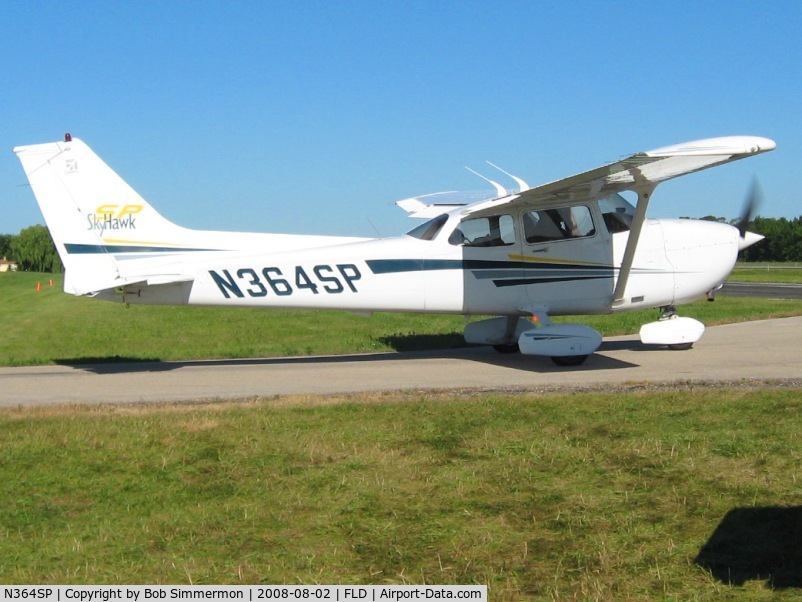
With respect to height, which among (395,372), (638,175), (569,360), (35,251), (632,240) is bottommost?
(395,372)

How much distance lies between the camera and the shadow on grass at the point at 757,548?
4508 millimetres

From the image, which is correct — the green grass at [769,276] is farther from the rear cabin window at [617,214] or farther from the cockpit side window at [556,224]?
the cockpit side window at [556,224]

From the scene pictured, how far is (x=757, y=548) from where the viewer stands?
4.83 metres

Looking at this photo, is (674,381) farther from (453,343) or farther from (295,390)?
(453,343)

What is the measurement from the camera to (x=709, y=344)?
14.0m

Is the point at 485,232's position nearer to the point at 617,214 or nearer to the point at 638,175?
the point at 617,214

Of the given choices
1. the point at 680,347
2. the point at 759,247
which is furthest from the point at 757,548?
the point at 759,247

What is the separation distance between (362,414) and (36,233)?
116m

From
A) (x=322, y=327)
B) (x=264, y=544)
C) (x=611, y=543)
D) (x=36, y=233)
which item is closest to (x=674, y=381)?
(x=611, y=543)

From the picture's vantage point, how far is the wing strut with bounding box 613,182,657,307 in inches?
480

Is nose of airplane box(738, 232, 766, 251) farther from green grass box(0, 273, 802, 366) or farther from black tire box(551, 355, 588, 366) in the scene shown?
green grass box(0, 273, 802, 366)
